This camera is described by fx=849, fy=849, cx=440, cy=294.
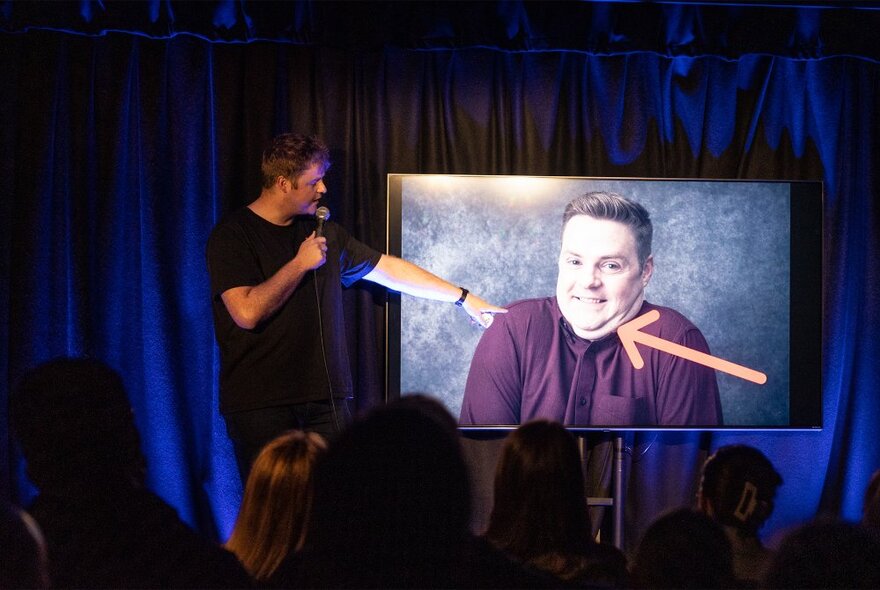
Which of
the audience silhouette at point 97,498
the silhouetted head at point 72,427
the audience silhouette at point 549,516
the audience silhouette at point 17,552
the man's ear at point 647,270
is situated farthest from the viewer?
the man's ear at point 647,270

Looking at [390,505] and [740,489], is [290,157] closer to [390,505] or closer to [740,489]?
[740,489]

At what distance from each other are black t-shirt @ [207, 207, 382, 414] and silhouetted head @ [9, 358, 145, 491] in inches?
67.8

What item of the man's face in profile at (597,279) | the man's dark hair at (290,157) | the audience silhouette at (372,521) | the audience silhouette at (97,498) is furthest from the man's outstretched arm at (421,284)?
the audience silhouette at (97,498)

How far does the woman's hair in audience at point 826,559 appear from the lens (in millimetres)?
1146

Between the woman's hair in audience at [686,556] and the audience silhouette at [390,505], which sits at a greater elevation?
the audience silhouette at [390,505]

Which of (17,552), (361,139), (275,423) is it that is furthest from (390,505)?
(361,139)

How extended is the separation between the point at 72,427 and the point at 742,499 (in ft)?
4.85

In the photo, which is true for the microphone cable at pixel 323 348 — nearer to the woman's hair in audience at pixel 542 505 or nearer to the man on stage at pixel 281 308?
the man on stage at pixel 281 308

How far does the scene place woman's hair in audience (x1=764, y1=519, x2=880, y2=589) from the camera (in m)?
1.15

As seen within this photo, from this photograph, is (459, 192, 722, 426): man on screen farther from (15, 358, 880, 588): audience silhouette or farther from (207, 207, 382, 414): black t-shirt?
(15, 358, 880, 588): audience silhouette

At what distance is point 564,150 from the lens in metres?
4.00

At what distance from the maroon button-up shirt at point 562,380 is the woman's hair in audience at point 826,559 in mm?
2443

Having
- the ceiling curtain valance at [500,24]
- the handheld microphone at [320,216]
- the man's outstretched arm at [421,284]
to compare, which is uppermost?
the ceiling curtain valance at [500,24]

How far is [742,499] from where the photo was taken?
2.01 metres
